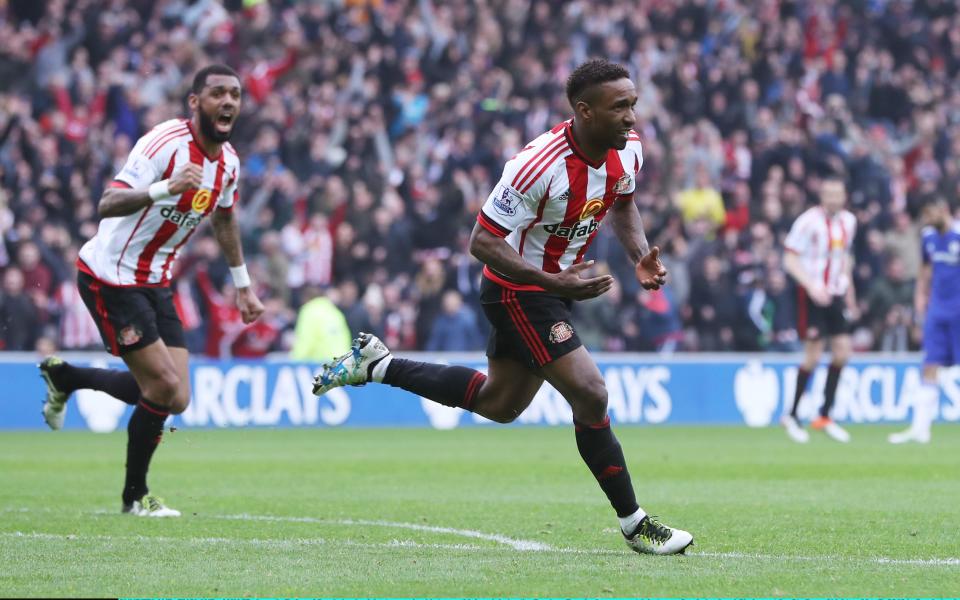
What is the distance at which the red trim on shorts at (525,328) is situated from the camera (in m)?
7.55

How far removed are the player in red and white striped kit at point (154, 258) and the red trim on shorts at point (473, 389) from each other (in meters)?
1.99

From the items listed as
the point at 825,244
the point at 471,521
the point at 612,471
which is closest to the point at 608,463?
the point at 612,471

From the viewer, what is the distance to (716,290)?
2202 cm

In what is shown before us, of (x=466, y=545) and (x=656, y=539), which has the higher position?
(x=656, y=539)

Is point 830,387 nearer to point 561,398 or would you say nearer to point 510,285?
point 561,398

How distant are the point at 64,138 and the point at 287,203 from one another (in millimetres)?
3166

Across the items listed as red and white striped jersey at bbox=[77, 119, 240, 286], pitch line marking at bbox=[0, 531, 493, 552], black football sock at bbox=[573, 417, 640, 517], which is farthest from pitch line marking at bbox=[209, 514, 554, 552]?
red and white striped jersey at bbox=[77, 119, 240, 286]

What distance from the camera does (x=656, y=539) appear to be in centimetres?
734

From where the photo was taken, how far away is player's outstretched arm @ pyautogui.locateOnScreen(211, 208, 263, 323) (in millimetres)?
9812

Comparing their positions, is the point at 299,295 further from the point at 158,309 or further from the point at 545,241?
the point at 545,241

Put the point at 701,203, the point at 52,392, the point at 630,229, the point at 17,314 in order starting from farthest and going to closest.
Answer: the point at 701,203, the point at 17,314, the point at 52,392, the point at 630,229

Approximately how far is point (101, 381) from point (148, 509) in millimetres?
1062

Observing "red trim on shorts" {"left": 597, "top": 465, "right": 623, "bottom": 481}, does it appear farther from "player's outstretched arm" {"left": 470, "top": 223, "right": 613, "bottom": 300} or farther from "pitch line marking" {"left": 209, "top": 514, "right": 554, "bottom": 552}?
"player's outstretched arm" {"left": 470, "top": 223, "right": 613, "bottom": 300}

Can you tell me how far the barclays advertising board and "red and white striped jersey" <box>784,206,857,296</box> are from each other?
405cm
